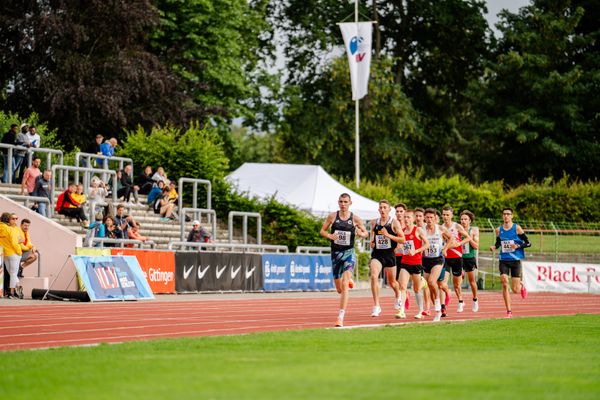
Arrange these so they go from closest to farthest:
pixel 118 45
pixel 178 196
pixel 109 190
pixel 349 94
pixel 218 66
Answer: pixel 109 190
pixel 178 196
pixel 118 45
pixel 218 66
pixel 349 94

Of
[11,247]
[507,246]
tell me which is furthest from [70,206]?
[507,246]

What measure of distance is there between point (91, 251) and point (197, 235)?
6828 mm

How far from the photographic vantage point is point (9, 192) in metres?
32.0

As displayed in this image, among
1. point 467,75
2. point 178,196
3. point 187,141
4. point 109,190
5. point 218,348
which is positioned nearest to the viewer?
point 218,348

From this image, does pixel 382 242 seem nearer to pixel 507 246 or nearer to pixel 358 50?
pixel 507 246

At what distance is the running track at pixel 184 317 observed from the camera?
57.6 feet

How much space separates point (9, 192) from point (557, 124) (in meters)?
39.2

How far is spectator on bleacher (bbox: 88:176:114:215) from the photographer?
3170 cm

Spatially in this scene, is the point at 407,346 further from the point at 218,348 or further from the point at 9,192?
the point at 9,192

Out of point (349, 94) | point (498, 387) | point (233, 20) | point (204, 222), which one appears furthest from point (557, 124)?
point (498, 387)

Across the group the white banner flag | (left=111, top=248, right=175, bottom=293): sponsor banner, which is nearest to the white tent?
the white banner flag

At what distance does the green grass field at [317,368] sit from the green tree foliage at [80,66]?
3061 cm

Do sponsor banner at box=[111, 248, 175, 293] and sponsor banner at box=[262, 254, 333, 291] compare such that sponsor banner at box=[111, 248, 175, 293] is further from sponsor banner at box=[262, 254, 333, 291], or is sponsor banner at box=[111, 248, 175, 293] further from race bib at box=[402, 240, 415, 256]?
race bib at box=[402, 240, 415, 256]

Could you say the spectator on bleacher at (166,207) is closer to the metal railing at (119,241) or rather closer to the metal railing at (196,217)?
the metal railing at (196,217)
